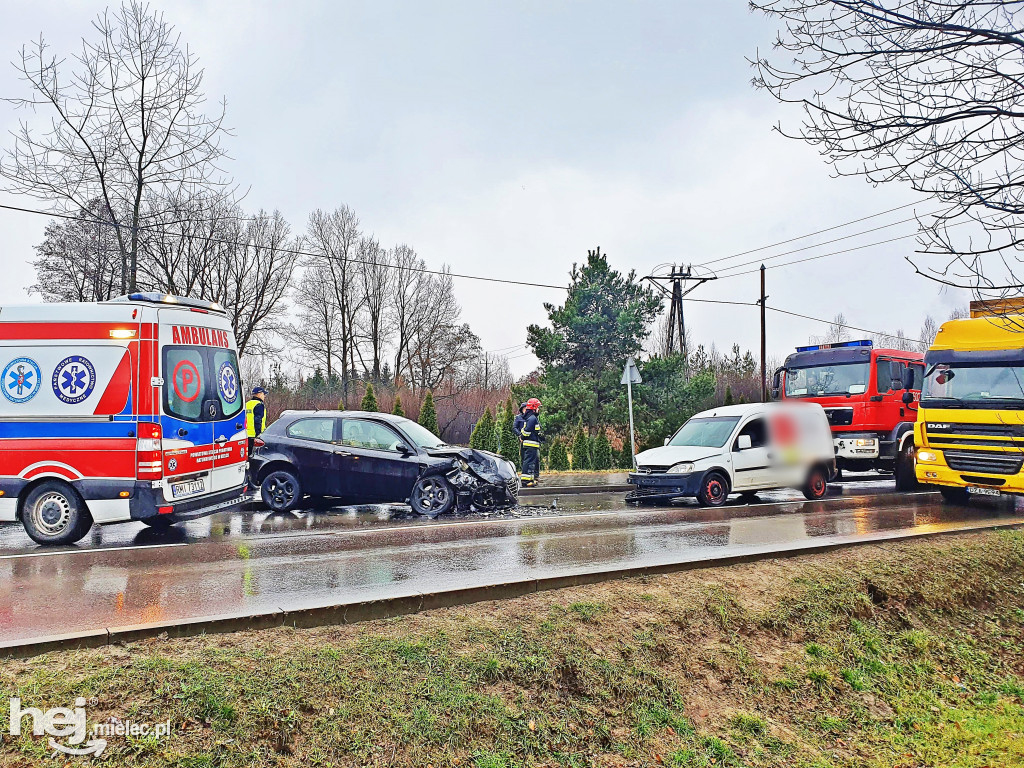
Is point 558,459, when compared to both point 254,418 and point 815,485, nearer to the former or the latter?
point 815,485

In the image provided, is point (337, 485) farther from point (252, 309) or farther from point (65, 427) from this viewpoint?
point (252, 309)

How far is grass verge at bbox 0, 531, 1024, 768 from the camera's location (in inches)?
151

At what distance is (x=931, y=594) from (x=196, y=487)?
8.30m

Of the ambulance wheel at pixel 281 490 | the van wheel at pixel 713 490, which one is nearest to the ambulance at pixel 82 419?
the ambulance wheel at pixel 281 490

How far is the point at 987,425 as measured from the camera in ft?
39.9

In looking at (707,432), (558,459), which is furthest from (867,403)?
(558,459)

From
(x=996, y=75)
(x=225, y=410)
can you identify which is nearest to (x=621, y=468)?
(x=225, y=410)

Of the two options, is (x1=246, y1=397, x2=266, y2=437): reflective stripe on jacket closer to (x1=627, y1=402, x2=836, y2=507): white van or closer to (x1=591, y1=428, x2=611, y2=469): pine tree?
(x1=627, y1=402, x2=836, y2=507): white van

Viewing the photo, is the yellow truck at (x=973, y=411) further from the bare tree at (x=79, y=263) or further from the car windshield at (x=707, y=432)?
the bare tree at (x=79, y=263)

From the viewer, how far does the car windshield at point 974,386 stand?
12047 millimetres

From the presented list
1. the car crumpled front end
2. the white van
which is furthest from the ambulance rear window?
the white van

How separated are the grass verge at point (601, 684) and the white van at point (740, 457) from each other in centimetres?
624

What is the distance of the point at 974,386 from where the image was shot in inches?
496

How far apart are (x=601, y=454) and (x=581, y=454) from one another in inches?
25.4
